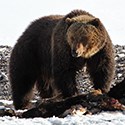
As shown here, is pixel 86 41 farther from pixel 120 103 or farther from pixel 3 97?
pixel 3 97

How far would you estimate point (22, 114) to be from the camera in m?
7.46

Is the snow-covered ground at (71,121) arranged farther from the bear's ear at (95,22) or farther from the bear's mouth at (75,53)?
the bear's ear at (95,22)

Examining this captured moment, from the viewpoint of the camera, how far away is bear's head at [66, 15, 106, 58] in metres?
10.1

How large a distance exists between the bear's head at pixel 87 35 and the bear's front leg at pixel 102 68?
133 millimetres

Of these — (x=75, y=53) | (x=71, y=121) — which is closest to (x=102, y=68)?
(x=75, y=53)

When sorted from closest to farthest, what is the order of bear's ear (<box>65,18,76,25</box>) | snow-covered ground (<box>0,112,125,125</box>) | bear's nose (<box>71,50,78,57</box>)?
snow-covered ground (<box>0,112,125,125</box>) < bear's nose (<box>71,50,78,57</box>) < bear's ear (<box>65,18,76,25</box>)

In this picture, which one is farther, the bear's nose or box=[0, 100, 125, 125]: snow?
the bear's nose

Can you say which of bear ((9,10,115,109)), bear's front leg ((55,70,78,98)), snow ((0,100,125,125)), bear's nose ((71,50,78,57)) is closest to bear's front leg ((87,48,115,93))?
bear ((9,10,115,109))

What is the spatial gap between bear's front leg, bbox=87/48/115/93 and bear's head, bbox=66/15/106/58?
13cm

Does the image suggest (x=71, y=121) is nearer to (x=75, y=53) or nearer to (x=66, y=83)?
(x=75, y=53)

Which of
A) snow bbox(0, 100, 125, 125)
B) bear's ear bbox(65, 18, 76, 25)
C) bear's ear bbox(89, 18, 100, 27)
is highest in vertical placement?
bear's ear bbox(65, 18, 76, 25)

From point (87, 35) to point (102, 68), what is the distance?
72 centimetres

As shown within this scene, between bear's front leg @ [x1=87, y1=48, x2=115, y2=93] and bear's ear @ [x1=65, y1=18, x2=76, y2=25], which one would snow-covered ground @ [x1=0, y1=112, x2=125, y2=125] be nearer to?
bear's front leg @ [x1=87, y1=48, x2=115, y2=93]

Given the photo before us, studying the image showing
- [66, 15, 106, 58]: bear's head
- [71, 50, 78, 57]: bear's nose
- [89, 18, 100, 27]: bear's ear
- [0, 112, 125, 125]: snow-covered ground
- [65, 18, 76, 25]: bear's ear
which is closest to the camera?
[0, 112, 125, 125]: snow-covered ground
